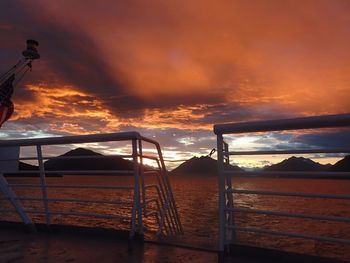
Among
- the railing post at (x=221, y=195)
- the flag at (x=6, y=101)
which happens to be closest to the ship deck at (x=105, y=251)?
the railing post at (x=221, y=195)

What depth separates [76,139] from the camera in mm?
3598

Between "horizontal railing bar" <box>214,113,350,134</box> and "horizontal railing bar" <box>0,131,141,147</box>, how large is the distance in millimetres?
971

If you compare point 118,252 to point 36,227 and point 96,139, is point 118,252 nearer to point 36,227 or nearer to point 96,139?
point 96,139

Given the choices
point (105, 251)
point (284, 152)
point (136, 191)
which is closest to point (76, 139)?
point (136, 191)

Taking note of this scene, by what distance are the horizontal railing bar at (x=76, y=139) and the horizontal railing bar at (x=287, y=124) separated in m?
0.97

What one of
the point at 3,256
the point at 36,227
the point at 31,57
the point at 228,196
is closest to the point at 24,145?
the point at 36,227

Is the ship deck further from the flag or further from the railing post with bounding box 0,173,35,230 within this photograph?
the flag

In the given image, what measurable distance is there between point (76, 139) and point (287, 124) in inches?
85.1

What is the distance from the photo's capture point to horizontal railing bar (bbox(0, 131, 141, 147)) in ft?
11.0

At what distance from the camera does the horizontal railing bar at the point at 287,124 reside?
7.21 feet

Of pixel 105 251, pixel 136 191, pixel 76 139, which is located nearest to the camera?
pixel 105 251

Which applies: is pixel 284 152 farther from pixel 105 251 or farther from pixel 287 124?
pixel 105 251

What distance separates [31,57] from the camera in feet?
49.3

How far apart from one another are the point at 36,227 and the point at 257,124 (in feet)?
10.1
